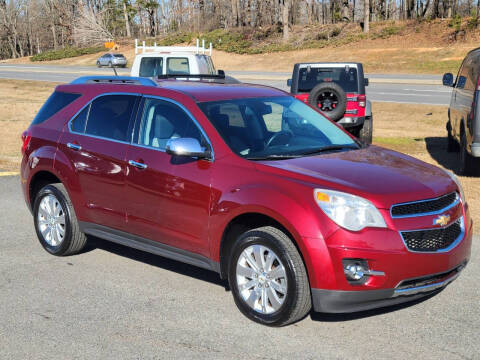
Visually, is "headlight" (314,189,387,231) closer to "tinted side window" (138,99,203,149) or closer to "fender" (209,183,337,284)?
"fender" (209,183,337,284)

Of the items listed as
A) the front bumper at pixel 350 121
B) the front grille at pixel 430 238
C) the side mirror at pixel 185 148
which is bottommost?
the front bumper at pixel 350 121

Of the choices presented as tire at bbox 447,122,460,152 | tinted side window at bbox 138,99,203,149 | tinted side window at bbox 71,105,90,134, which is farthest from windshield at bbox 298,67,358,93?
tinted side window at bbox 138,99,203,149

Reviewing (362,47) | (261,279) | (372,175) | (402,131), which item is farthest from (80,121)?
(362,47)

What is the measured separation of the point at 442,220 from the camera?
4488 millimetres

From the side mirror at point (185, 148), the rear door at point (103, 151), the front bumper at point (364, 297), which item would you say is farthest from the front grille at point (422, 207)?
the rear door at point (103, 151)

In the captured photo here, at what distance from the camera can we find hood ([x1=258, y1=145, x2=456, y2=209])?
4.36 meters

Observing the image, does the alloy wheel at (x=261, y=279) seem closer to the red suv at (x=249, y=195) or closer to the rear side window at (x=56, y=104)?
the red suv at (x=249, y=195)

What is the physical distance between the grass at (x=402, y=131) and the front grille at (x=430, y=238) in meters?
3.51

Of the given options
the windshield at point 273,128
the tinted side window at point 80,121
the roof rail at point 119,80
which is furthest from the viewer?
the tinted side window at point 80,121

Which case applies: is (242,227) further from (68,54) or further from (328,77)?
(68,54)

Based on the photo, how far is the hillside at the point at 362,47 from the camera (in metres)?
46.2

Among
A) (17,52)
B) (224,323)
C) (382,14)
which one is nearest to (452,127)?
(224,323)

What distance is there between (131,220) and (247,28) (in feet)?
237

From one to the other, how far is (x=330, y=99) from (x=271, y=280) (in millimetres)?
9072
